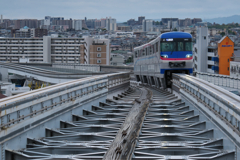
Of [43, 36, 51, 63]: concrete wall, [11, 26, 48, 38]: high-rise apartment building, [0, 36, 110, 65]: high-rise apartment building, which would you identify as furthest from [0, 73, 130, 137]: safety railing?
[11, 26, 48, 38]: high-rise apartment building

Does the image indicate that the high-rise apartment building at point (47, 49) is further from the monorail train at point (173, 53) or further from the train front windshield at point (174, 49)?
the train front windshield at point (174, 49)

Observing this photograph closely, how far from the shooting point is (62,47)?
9981 cm

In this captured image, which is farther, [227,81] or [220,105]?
[227,81]

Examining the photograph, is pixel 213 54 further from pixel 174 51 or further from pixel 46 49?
pixel 46 49

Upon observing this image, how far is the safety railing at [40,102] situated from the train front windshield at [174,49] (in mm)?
5993

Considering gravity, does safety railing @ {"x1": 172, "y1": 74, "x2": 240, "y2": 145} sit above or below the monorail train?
below

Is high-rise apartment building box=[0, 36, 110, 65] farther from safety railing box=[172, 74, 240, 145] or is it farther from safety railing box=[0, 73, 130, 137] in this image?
safety railing box=[172, 74, 240, 145]

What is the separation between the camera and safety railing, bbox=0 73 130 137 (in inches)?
243

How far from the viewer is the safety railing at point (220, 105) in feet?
20.3

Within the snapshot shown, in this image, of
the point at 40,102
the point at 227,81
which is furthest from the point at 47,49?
the point at 40,102

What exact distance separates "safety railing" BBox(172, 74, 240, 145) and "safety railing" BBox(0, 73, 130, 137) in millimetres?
2989

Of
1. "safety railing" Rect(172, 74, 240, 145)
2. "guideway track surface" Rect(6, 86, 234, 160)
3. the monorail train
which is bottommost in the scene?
"guideway track surface" Rect(6, 86, 234, 160)

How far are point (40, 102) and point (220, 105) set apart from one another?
11.5ft

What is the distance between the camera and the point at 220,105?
7.19 m
